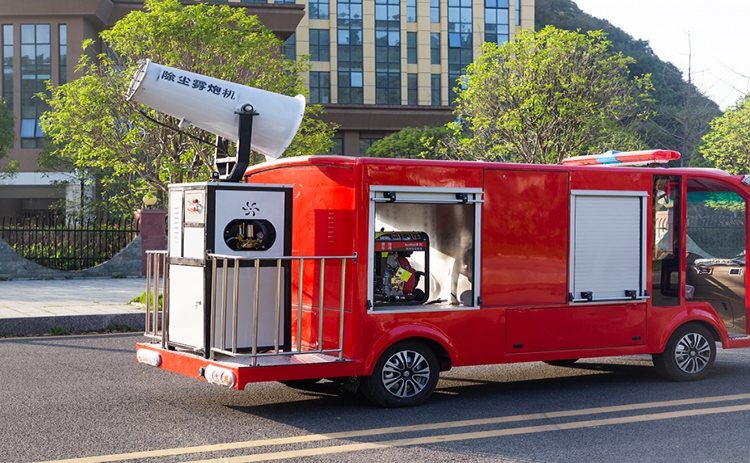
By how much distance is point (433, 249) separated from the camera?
858cm

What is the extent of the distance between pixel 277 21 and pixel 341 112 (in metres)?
8.48

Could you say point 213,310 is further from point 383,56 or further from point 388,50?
point 388,50

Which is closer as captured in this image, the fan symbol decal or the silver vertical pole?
the silver vertical pole

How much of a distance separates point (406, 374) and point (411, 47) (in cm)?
5659

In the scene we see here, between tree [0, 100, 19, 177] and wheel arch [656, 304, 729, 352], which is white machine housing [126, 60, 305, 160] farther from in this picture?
tree [0, 100, 19, 177]

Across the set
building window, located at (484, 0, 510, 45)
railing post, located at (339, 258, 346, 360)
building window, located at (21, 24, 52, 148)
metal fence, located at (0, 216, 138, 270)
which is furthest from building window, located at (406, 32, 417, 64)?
railing post, located at (339, 258, 346, 360)

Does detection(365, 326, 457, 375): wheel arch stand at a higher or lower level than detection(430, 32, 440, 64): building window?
lower

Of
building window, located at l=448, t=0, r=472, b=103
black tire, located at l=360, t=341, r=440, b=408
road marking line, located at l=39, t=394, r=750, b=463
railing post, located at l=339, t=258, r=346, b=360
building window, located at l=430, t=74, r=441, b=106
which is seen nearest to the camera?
road marking line, located at l=39, t=394, r=750, b=463

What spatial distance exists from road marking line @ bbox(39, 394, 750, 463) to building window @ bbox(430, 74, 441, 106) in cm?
5479

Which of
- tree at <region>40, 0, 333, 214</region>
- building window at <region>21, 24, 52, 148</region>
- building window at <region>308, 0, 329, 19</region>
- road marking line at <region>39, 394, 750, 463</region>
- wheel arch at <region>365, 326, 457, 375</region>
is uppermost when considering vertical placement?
building window at <region>308, 0, 329, 19</region>

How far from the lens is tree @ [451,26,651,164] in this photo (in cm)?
2111

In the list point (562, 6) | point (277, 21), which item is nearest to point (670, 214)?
point (277, 21)

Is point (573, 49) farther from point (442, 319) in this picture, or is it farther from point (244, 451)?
point (244, 451)

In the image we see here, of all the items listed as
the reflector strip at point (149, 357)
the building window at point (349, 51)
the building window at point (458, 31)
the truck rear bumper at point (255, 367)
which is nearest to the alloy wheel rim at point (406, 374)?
the truck rear bumper at point (255, 367)
